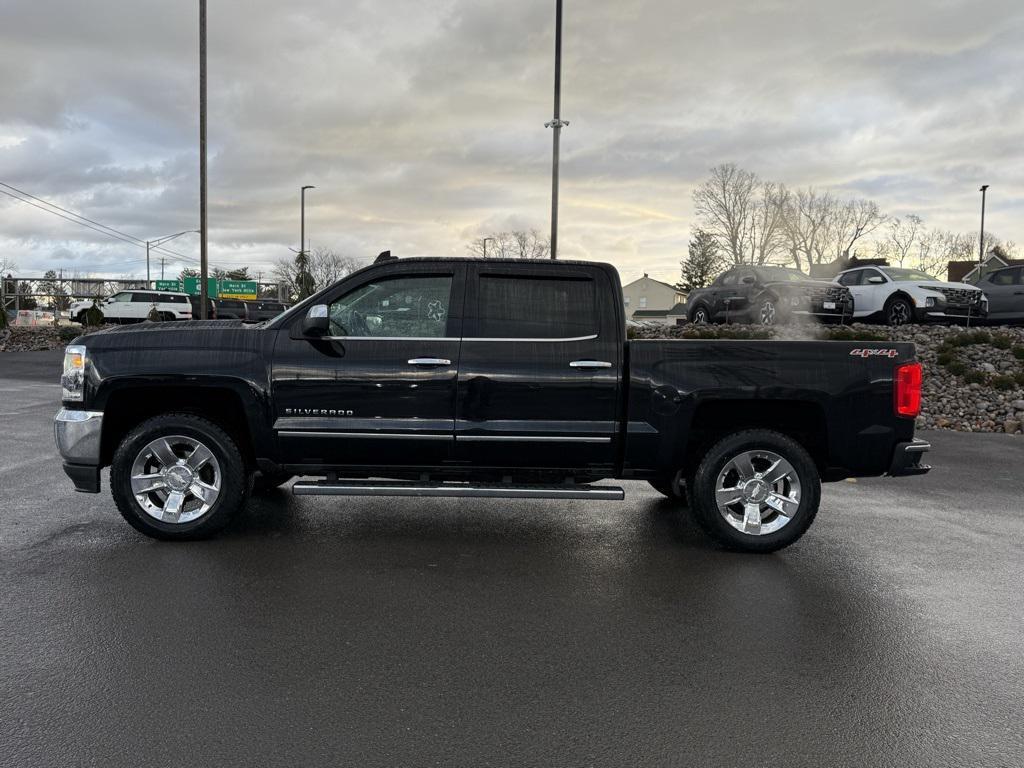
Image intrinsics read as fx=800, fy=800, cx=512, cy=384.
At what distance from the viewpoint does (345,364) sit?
218 inches

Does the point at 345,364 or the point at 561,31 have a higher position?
the point at 561,31

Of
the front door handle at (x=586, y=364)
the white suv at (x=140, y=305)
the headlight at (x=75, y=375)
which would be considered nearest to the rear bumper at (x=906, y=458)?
the front door handle at (x=586, y=364)

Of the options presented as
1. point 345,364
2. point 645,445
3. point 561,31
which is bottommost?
point 645,445

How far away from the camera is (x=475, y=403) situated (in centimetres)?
549

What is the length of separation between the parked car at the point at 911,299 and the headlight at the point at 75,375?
17988 millimetres

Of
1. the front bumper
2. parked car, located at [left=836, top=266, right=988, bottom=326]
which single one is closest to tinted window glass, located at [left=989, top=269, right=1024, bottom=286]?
parked car, located at [left=836, top=266, right=988, bottom=326]

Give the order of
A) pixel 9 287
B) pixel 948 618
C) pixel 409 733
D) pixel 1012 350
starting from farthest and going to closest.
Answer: pixel 9 287
pixel 1012 350
pixel 948 618
pixel 409 733

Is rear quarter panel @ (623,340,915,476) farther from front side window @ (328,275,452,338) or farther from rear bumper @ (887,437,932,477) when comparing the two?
front side window @ (328,275,452,338)

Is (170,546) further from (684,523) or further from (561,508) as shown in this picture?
(684,523)

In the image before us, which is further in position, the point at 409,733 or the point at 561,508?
the point at 561,508

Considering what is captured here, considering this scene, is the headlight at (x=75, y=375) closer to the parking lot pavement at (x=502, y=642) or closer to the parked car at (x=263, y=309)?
the parking lot pavement at (x=502, y=642)

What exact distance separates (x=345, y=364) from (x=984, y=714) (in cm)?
410

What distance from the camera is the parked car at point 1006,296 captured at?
19328 mm

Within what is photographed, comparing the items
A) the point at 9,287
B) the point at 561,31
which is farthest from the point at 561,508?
the point at 9,287
